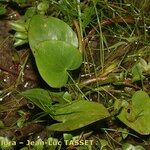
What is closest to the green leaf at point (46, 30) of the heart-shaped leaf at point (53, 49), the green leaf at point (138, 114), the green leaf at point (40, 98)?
the heart-shaped leaf at point (53, 49)

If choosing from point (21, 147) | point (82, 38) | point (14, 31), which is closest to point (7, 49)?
point (14, 31)

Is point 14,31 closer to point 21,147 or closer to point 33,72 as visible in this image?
point 33,72

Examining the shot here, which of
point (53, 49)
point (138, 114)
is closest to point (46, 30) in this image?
point (53, 49)

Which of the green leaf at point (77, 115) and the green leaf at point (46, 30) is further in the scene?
the green leaf at point (46, 30)

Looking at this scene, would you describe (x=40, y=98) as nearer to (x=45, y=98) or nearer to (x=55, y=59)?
(x=45, y=98)

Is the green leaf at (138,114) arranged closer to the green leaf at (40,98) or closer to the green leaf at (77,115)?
the green leaf at (77,115)
